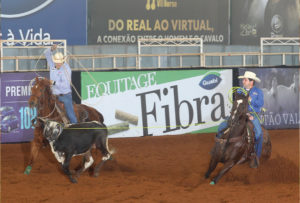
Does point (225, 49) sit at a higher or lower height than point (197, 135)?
higher

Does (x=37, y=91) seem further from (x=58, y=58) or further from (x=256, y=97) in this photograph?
(x=256, y=97)

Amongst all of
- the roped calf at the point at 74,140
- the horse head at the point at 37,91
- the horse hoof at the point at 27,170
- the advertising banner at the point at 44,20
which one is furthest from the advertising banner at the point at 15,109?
the advertising banner at the point at 44,20

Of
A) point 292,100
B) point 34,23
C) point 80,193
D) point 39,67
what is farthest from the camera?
point 34,23

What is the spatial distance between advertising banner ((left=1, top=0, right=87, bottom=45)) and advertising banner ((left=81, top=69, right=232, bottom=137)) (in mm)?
9495

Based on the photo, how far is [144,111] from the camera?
15.8 m

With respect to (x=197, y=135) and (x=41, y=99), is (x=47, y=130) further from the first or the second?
(x=197, y=135)

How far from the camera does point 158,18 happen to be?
27438 mm

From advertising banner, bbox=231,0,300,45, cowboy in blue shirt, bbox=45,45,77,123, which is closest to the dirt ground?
cowboy in blue shirt, bbox=45,45,77,123

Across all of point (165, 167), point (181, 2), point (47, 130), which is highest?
point (181, 2)

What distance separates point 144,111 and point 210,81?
227 centimetres

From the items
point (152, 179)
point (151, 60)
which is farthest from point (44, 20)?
point (152, 179)

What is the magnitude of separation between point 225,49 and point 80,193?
724 inches

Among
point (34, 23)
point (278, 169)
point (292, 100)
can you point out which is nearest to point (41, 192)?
point (278, 169)

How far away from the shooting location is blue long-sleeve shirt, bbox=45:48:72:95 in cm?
1140
